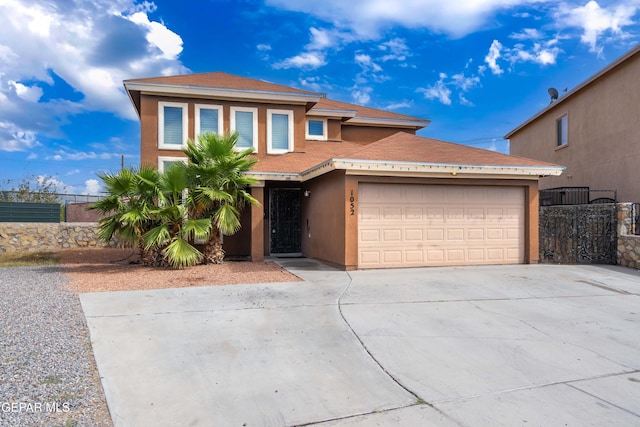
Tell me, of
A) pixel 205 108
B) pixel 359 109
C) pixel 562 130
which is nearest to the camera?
pixel 205 108

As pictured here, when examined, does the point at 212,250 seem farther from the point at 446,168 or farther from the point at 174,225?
the point at 446,168

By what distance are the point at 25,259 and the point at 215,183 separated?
804 centimetres

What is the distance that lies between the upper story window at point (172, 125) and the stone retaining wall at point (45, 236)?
5.13 meters

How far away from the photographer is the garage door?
1139 centimetres

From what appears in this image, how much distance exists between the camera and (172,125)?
16.1 m

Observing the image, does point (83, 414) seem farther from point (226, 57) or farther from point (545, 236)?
point (226, 57)

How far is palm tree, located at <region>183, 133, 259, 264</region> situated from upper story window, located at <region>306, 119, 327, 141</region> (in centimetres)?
746

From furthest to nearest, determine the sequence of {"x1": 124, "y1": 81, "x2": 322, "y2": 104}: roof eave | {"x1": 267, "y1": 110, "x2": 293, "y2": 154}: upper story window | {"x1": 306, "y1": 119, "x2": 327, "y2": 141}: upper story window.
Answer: {"x1": 306, "y1": 119, "x2": 327, "y2": 141}: upper story window
{"x1": 267, "y1": 110, "x2": 293, "y2": 154}: upper story window
{"x1": 124, "y1": 81, "x2": 322, "y2": 104}: roof eave

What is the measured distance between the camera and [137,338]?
18.2ft

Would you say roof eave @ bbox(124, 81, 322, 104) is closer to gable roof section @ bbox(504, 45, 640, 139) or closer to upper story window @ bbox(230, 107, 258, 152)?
upper story window @ bbox(230, 107, 258, 152)

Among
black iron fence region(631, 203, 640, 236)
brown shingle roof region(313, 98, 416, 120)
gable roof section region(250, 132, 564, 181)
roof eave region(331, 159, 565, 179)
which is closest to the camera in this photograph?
roof eave region(331, 159, 565, 179)

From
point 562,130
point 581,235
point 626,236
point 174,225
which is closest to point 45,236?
point 174,225

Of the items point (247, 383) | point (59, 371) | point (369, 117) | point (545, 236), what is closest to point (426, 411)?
point (247, 383)

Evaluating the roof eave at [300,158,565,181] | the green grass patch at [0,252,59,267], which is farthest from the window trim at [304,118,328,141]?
the green grass patch at [0,252,59,267]
